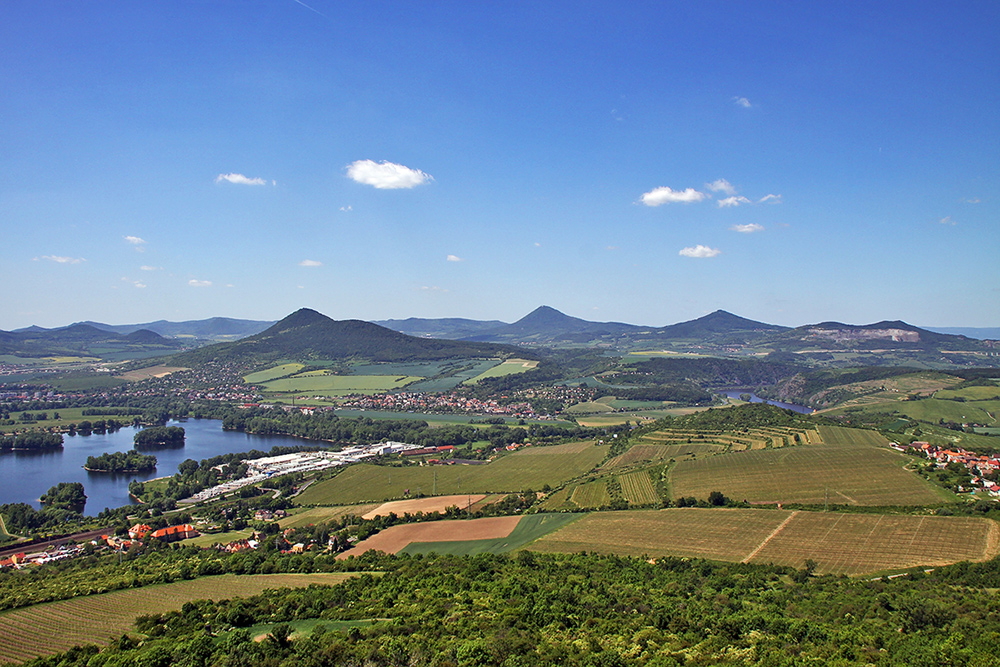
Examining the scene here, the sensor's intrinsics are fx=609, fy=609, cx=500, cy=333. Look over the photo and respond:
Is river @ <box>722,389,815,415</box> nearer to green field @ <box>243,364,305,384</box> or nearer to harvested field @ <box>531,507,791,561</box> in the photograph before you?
harvested field @ <box>531,507,791,561</box>

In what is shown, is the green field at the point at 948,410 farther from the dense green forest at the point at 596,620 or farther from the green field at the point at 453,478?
the dense green forest at the point at 596,620

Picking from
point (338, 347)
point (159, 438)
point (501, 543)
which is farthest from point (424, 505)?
point (338, 347)

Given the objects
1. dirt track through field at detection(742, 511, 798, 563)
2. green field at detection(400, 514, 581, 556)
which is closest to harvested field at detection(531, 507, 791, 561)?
dirt track through field at detection(742, 511, 798, 563)

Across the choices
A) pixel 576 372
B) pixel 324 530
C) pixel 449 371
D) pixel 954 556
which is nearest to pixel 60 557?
pixel 324 530

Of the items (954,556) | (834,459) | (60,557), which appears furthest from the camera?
(834,459)

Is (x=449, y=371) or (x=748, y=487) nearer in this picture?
(x=748, y=487)

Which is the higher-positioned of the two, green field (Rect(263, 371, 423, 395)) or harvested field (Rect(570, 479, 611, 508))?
green field (Rect(263, 371, 423, 395))

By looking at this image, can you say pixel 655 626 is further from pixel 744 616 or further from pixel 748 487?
pixel 748 487
